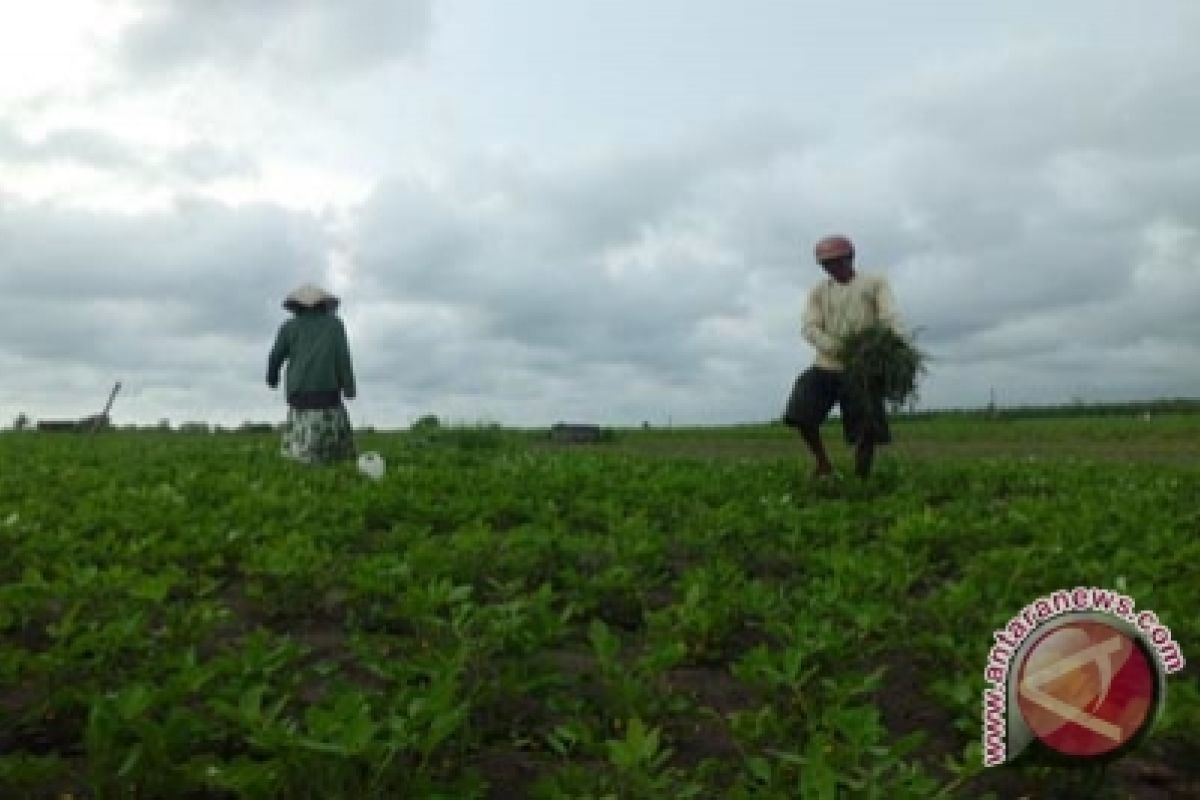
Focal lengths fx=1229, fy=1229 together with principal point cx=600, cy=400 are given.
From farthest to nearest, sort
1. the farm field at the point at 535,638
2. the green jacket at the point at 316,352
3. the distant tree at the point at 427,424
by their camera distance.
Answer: the distant tree at the point at 427,424 < the green jacket at the point at 316,352 < the farm field at the point at 535,638

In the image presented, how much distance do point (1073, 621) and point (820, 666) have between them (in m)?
3.04

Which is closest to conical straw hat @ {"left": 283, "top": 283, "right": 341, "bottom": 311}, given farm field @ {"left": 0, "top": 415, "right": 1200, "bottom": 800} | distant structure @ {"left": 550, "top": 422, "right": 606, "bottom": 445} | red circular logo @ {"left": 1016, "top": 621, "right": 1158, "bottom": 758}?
farm field @ {"left": 0, "top": 415, "right": 1200, "bottom": 800}

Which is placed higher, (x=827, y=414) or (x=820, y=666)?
(x=827, y=414)

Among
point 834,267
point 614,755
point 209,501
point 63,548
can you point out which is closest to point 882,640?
point 614,755

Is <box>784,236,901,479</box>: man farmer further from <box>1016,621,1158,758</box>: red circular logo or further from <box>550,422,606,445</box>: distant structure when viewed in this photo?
<box>550,422,606,445</box>: distant structure

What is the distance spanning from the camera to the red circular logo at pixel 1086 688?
2141 mm

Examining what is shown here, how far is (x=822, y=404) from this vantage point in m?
11.8

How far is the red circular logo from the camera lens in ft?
7.02

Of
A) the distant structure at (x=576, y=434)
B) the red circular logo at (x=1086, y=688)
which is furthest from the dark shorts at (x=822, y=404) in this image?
the distant structure at (x=576, y=434)

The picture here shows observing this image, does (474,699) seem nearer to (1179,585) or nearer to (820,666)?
(820,666)

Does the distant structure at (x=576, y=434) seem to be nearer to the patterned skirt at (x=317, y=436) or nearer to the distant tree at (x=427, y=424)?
the distant tree at (x=427, y=424)

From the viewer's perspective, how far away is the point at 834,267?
11.5m

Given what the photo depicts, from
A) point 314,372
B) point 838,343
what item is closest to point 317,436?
point 314,372

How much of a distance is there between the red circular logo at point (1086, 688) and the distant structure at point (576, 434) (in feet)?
106
